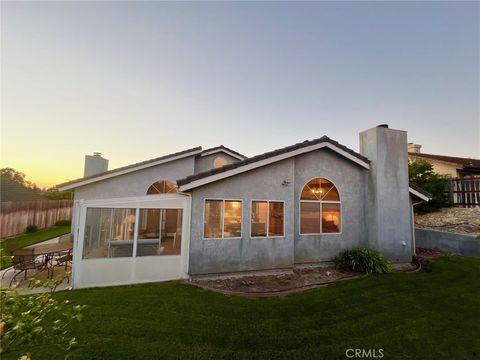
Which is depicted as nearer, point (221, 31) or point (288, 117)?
point (221, 31)

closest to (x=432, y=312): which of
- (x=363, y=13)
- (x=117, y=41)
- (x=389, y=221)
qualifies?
(x=389, y=221)

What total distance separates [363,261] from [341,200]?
2.92 m

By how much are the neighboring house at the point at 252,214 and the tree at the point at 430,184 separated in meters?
7.30

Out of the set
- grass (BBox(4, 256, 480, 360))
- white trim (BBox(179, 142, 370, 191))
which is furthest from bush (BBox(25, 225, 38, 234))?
white trim (BBox(179, 142, 370, 191))

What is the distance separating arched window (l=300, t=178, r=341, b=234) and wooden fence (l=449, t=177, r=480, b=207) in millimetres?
13280

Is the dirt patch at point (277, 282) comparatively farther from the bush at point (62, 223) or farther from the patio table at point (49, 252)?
the bush at point (62, 223)

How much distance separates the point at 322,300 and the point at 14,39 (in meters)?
15.9

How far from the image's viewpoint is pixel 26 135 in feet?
47.4

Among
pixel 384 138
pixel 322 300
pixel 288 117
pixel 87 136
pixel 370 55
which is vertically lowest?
pixel 322 300

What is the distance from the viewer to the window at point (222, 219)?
8883 mm

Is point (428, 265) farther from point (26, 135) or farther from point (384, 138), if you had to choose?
point (26, 135)

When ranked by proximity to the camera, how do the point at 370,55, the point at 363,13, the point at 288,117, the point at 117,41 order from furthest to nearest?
the point at 288,117 → the point at 370,55 → the point at 363,13 → the point at 117,41

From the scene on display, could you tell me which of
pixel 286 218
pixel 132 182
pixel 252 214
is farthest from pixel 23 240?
pixel 286 218

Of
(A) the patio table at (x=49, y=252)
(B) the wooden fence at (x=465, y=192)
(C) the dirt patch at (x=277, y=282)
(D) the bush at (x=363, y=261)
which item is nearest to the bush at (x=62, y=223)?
(A) the patio table at (x=49, y=252)
